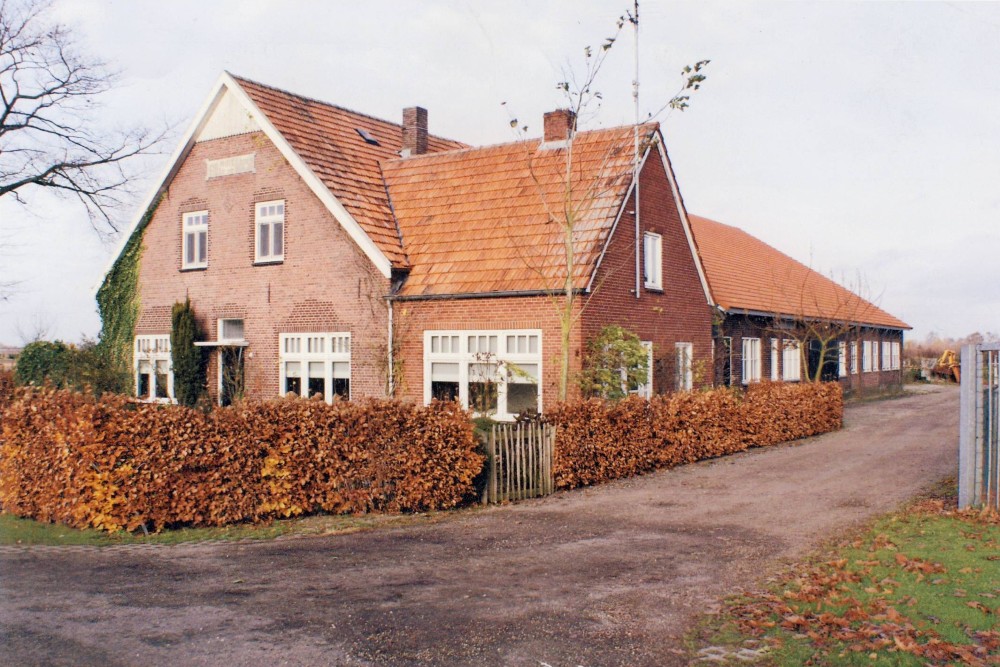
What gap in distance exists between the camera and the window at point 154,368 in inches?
982

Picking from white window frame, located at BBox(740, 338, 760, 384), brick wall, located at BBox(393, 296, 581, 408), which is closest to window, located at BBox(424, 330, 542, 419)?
brick wall, located at BBox(393, 296, 581, 408)

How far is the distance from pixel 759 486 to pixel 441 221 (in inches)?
434

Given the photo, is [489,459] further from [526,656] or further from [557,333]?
[526,656]

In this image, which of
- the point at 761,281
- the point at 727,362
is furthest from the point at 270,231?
the point at 761,281

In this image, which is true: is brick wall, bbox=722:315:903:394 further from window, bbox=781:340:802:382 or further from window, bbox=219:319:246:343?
window, bbox=219:319:246:343

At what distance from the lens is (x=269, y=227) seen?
A: 23.5m

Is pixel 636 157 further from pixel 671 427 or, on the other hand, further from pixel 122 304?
pixel 122 304

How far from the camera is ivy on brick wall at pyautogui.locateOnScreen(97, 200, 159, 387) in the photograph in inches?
1019

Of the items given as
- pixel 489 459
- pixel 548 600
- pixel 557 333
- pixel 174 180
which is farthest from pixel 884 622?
pixel 174 180

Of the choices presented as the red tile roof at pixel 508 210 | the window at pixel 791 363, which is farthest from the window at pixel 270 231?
the window at pixel 791 363

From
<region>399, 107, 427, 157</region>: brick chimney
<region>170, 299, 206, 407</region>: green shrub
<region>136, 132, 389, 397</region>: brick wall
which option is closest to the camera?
<region>136, 132, 389, 397</region>: brick wall

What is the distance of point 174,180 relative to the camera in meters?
25.4

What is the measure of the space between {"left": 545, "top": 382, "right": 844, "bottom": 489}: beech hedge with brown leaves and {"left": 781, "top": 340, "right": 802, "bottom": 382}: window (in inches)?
384

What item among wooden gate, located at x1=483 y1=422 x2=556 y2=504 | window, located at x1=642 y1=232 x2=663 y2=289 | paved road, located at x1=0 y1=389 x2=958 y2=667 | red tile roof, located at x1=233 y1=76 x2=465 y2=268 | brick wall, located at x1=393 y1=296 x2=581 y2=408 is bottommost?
paved road, located at x1=0 y1=389 x2=958 y2=667
